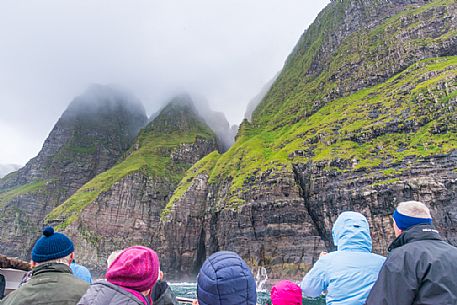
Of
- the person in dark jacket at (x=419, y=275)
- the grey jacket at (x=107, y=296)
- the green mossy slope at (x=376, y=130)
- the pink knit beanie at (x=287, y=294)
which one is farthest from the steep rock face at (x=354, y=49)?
the grey jacket at (x=107, y=296)

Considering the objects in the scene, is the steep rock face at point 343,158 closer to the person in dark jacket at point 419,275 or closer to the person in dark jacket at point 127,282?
the person in dark jacket at point 419,275

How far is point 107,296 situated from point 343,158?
7285cm

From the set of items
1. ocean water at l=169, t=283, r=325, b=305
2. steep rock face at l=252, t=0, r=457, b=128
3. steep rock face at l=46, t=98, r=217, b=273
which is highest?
steep rock face at l=252, t=0, r=457, b=128

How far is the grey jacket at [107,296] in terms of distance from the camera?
3.02m

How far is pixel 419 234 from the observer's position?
409 centimetres

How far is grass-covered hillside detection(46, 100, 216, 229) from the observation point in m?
135

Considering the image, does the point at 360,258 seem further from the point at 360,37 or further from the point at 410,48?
the point at 360,37

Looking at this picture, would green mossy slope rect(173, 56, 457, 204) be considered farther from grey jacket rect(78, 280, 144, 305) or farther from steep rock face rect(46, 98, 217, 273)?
grey jacket rect(78, 280, 144, 305)

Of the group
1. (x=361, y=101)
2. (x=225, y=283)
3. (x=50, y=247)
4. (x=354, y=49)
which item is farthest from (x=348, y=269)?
(x=354, y=49)

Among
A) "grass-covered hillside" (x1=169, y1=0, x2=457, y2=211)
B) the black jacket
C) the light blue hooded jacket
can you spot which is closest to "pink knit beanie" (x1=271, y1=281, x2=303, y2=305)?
the light blue hooded jacket

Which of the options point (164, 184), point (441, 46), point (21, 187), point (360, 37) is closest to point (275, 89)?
point (360, 37)

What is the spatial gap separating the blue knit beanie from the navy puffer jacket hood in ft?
6.53

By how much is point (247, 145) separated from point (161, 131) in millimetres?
87348

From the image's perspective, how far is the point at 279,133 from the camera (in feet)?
373
